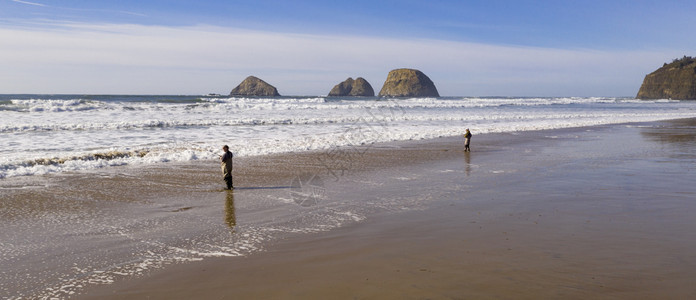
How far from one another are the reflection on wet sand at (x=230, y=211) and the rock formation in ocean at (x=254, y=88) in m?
115

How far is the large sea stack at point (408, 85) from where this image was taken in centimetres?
14077

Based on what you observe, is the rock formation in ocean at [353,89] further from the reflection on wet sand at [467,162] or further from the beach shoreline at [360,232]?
the beach shoreline at [360,232]

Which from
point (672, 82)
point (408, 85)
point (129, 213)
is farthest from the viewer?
point (408, 85)

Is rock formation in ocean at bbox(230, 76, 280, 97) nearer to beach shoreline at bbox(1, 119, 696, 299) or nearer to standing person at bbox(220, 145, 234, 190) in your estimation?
beach shoreline at bbox(1, 119, 696, 299)

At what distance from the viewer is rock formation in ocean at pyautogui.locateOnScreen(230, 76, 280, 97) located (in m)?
122

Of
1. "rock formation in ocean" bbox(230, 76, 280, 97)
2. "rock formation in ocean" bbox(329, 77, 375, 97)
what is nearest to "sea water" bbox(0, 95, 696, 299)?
"rock formation in ocean" bbox(230, 76, 280, 97)

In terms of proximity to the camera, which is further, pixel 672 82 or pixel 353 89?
pixel 353 89

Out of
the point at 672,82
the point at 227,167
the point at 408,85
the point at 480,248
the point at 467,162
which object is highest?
the point at 408,85

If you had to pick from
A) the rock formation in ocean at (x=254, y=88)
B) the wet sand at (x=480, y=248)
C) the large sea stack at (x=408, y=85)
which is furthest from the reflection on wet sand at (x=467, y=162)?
the large sea stack at (x=408, y=85)

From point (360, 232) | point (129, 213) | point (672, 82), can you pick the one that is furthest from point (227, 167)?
point (672, 82)

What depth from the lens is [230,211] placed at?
718 centimetres

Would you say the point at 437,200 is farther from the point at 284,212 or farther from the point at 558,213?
the point at 284,212

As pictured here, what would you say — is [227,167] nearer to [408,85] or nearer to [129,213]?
[129,213]

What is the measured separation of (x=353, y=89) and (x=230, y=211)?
134560 mm
